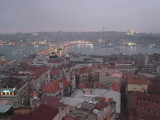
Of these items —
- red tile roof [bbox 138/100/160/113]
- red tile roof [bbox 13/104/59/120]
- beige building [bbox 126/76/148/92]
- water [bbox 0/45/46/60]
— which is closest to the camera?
red tile roof [bbox 13/104/59/120]

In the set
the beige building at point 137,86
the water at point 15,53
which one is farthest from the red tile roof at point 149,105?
the water at point 15,53

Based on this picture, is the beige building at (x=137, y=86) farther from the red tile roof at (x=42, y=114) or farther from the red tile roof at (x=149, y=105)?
the red tile roof at (x=42, y=114)

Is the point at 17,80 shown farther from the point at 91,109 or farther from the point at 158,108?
the point at 158,108

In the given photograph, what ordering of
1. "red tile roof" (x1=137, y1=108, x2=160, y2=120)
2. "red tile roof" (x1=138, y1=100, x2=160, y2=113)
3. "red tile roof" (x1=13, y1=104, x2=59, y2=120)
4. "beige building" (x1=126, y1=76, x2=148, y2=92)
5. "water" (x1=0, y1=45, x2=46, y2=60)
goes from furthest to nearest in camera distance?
"water" (x1=0, y1=45, x2=46, y2=60) < "beige building" (x1=126, y1=76, x2=148, y2=92) < "red tile roof" (x1=138, y1=100, x2=160, y2=113) < "red tile roof" (x1=137, y1=108, x2=160, y2=120) < "red tile roof" (x1=13, y1=104, x2=59, y2=120)

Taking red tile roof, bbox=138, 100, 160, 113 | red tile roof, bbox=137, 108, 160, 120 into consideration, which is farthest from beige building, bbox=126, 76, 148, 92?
red tile roof, bbox=137, 108, 160, 120

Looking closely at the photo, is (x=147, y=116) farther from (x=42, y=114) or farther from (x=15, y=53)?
(x=15, y=53)

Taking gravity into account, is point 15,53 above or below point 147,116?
below

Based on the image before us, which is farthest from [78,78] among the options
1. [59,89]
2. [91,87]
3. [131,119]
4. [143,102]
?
[131,119]

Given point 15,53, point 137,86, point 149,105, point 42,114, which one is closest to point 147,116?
point 149,105

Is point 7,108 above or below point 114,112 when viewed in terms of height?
above

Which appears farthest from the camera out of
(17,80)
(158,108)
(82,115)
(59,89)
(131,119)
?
(17,80)

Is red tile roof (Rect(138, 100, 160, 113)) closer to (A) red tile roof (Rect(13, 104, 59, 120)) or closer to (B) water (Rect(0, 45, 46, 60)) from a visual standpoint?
(A) red tile roof (Rect(13, 104, 59, 120))
